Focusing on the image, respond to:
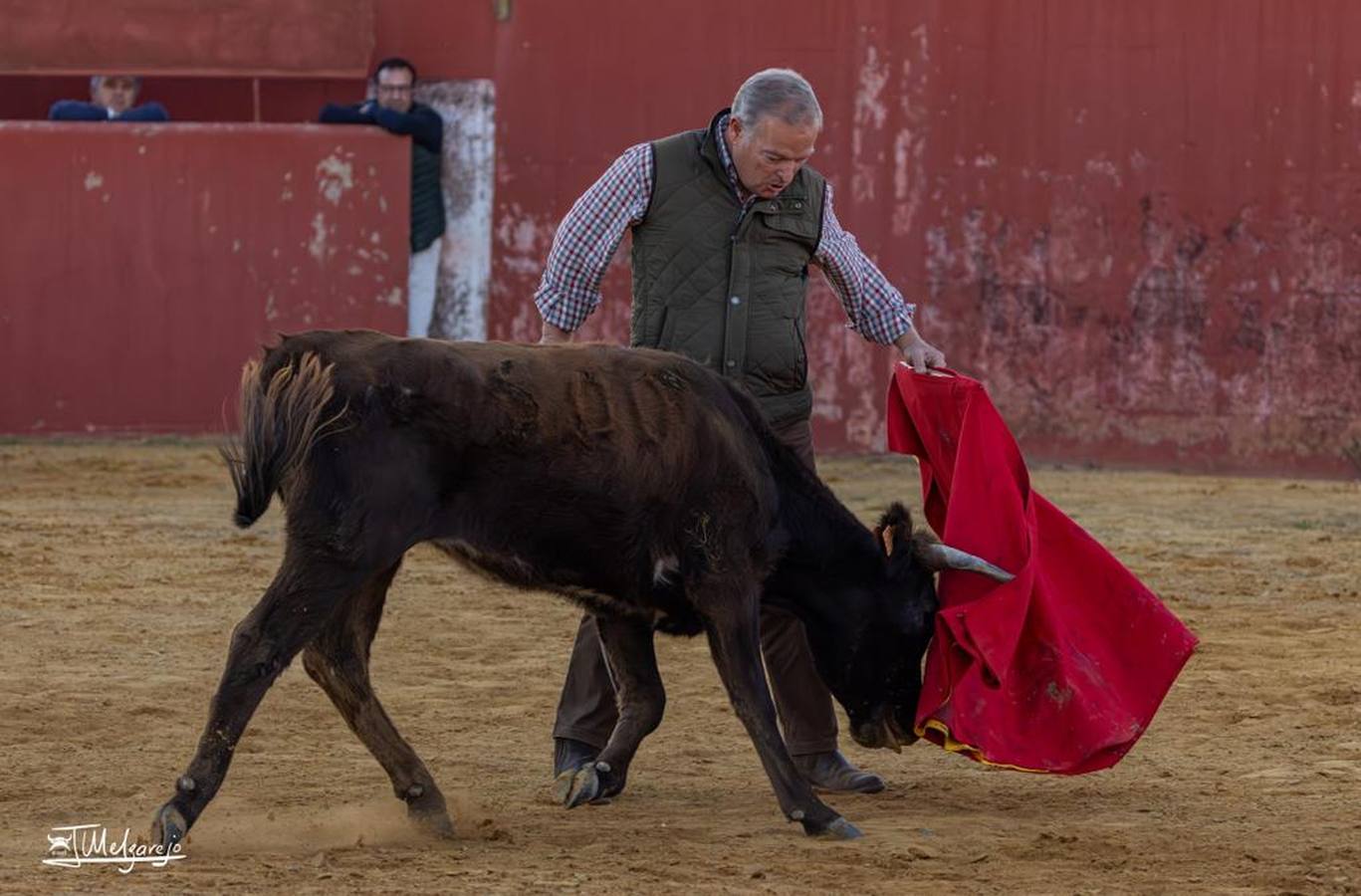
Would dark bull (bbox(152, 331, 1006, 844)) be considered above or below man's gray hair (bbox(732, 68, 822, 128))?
below

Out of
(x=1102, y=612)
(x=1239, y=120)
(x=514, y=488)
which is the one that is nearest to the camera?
(x=514, y=488)

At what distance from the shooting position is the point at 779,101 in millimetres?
5109

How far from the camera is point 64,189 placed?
1301 centimetres

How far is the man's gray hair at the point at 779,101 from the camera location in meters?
5.11

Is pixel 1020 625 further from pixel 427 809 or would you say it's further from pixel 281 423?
pixel 281 423

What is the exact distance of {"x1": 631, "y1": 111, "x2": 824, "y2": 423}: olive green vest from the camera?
17.6ft

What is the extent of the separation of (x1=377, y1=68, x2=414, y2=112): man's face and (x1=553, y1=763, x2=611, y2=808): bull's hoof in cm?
818

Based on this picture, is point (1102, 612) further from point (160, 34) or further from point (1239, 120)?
point (160, 34)

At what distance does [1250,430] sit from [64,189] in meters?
7.04

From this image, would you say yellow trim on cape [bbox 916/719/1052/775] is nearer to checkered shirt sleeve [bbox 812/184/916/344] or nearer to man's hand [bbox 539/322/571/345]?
checkered shirt sleeve [bbox 812/184/916/344]

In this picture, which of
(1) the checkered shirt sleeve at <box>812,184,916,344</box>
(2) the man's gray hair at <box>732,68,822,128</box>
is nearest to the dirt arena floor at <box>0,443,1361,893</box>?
(1) the checkered shirt sleeve at <box>812,184,916,344</box>

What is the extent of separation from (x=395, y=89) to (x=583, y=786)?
8293mm

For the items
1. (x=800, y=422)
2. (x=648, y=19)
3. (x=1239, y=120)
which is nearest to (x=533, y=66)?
(x=648, y=19)
